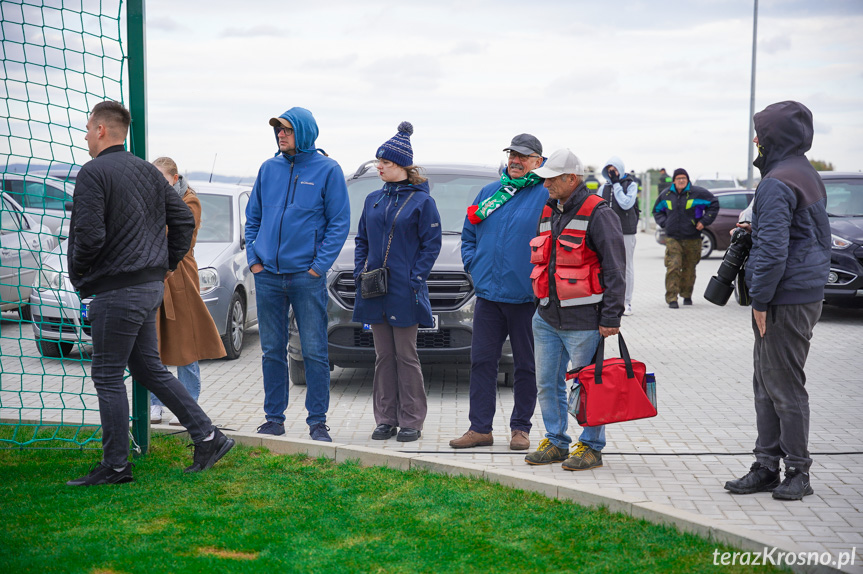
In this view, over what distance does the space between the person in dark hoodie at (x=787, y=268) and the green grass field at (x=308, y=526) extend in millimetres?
1068

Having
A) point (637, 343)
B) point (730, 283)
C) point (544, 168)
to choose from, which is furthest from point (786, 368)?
point (637, 343)

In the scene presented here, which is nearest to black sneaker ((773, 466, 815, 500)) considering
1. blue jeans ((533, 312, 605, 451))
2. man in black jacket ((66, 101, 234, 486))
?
blue jeans ((533, 312, 605, 451))

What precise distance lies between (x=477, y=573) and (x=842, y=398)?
517cm

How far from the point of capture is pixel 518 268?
19.6 feet

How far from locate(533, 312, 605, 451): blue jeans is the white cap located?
35.7 inches

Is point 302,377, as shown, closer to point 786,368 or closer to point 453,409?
point 453,409

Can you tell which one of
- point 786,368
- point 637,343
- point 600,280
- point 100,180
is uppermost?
point 100,180

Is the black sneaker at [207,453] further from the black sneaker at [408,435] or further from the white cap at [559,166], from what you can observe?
the white cap at [559,166]

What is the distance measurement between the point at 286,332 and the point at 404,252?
102 cm

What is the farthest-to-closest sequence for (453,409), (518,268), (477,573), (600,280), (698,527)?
(453,409)
(518,268)
(600,280)
(698,527)
(477,573)

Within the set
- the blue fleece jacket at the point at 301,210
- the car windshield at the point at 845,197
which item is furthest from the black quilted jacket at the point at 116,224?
the car windshield at the point at 845,197

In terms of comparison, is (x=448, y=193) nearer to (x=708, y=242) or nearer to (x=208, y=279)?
(x=208, y=279)

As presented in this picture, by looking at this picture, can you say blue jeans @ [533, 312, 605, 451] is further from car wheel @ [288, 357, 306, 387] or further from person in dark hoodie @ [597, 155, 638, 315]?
person in dark hoodie @ [597, 155, 638, 315]

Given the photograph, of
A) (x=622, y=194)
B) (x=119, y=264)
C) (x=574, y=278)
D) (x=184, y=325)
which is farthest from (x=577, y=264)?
(x=622, y=194)
